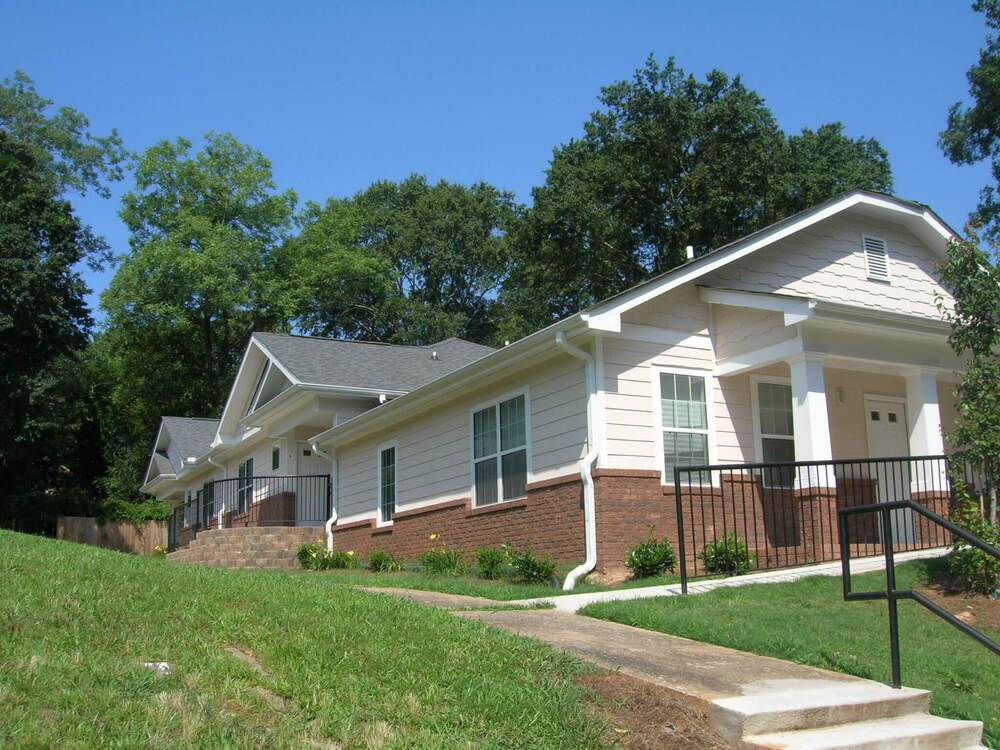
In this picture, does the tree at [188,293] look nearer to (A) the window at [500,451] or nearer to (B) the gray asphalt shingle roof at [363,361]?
(B) the gray asphalt shingle roof at [363,361]

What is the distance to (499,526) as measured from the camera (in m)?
15.2

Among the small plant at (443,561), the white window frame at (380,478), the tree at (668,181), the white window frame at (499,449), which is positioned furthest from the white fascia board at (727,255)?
the tree at (668,181)

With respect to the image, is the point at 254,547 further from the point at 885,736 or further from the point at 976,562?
the point at 885,736

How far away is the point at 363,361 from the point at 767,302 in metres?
11.9

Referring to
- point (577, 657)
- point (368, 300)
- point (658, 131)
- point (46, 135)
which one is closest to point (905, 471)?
point (577, 657)

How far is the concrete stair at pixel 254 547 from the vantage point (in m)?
20.3

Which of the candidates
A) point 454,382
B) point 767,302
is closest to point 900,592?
point 767,302

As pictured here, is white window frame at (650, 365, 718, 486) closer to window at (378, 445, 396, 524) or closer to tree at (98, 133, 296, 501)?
window at (378, 445, 396, 524)

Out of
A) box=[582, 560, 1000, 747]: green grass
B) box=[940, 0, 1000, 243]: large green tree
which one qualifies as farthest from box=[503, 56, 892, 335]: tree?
box=[582, 560, 1000, 747]: green grass

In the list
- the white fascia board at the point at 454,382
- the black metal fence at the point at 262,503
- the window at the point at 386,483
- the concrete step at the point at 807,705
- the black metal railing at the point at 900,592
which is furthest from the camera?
the black metal fence at the point at 262,503

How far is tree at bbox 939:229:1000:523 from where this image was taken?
1084 centimetres

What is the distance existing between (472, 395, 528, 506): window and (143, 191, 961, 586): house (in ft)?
0.11

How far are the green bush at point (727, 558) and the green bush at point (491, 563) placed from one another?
9.79 ft

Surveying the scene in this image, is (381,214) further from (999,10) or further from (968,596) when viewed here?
(968,596)
